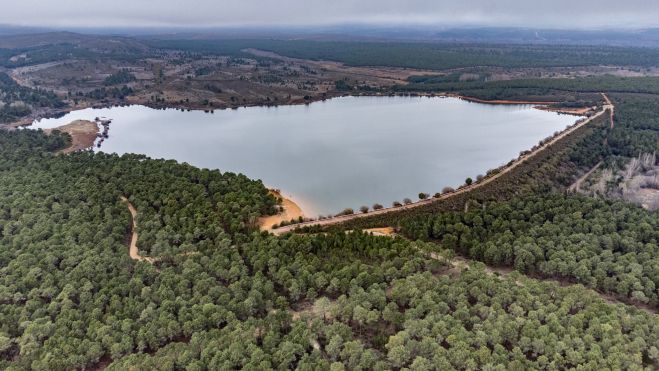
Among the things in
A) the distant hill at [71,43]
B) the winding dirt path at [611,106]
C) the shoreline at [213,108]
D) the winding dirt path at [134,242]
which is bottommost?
the winding dirt path at [134,242]

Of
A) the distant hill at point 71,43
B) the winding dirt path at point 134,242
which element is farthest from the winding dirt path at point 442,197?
the distant hill at point 71,43

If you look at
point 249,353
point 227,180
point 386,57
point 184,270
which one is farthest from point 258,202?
point 386,57

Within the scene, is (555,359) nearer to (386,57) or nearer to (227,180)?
(227,180)

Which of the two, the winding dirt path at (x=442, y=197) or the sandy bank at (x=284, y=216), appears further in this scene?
the sandy bank at (x=284, y=216)

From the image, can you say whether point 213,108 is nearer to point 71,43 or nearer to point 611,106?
point 611,106

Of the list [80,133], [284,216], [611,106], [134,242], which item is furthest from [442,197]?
[80,133]

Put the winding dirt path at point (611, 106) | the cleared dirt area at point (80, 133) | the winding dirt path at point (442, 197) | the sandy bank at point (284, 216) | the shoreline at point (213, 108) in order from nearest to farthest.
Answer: the winding dirt path at point (442, 197)
the sandy bank at point (284, 216)
the cleared dirt area at point (80, 133)
the winding dirt path at point (611, 106)
the shoreline at point (213, 108)

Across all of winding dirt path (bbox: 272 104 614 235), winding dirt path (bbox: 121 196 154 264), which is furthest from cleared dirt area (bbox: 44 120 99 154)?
winding dirt path (bbox: 272 104 614 235)

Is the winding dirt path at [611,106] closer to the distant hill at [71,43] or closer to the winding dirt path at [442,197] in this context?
the winding dirt path at [442,197]
